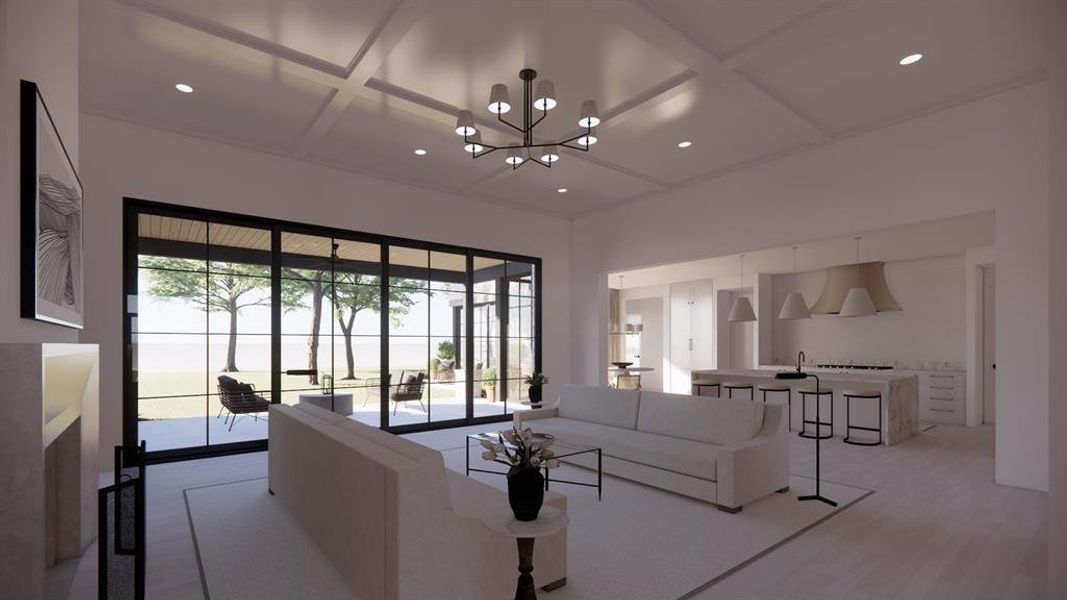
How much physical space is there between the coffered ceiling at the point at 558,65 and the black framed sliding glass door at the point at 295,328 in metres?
1.24

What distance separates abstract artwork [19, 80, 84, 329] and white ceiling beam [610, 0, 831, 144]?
3008mm

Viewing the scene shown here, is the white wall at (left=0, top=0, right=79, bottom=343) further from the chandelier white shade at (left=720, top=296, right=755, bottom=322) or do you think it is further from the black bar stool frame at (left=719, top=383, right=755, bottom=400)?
the chandelier white shade at (left=720, top=296, right=755, bottom=322)

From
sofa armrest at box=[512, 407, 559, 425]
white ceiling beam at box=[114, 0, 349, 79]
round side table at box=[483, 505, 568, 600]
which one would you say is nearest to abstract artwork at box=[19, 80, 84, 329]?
white ceiling beam at box=[114, 0, 349, 79]

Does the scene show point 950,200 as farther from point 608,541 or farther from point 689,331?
point 689,331

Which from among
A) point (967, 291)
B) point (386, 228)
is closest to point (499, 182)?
point (386, 228)

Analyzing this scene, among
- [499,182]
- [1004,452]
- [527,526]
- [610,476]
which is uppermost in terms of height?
[499,182]

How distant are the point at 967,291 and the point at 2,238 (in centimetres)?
1005

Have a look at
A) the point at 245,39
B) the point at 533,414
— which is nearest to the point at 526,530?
the point at 533,414

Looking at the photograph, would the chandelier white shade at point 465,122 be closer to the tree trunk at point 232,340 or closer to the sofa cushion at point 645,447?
the sofa cushion at point 645,447

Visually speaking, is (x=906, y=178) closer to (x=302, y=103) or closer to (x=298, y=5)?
(x=298, y=5)

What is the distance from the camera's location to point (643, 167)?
6492 millimetres

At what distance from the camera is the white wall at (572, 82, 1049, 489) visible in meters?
4.27

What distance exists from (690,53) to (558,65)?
1010mm

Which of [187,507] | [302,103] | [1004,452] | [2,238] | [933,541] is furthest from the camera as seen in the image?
[302,103]
